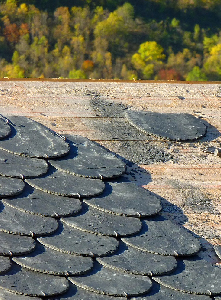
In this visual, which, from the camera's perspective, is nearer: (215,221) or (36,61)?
(215,221)

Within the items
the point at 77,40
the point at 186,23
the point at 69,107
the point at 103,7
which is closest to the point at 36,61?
the point at 77,40

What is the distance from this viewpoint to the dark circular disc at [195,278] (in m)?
2.60

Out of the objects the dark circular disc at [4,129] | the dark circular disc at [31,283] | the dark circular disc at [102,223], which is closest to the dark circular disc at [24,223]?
the dark circular disc at [102,223]

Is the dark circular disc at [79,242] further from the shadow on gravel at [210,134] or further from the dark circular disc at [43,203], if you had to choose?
the shadow on gravel at [210,134]

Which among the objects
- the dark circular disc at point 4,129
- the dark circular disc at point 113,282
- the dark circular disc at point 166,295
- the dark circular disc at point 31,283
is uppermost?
the dark circular disc at point 4,129

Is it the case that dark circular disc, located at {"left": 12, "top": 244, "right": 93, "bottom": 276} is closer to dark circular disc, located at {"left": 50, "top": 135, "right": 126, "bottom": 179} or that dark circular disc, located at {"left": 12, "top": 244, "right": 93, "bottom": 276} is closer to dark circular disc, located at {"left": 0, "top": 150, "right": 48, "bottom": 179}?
dark circular disc, located at {"left": 0, "top": 150, "right": 48, "bottom": 179}

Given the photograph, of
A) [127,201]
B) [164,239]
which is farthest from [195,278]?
[127,201]

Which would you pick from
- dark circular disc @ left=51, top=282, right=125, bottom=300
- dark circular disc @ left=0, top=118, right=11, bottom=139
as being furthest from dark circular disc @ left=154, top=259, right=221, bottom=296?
dark circular disc @ left=0, top=118, right=11, bottom=139

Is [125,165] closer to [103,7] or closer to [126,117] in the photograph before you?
[126,117]

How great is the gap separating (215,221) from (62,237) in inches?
42.8

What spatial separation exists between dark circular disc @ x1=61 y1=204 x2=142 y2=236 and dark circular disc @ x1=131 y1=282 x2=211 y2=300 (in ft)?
1.41

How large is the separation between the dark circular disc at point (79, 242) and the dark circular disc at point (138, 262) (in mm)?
50

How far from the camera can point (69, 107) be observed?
4812 mm

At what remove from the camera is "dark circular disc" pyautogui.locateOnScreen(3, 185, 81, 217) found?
2.95 m
